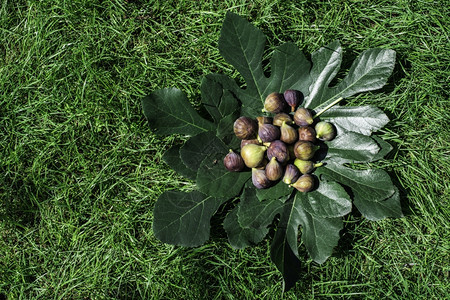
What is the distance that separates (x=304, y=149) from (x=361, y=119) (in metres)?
0.43

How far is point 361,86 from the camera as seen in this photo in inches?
94.5

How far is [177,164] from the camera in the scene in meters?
2.39

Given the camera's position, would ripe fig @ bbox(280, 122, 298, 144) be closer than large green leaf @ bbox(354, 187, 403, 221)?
Yes

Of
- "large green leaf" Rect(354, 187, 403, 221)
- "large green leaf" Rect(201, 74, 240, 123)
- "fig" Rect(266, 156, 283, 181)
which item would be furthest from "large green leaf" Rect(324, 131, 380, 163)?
"large green leaf" Rect(201, 74, 240, 123)

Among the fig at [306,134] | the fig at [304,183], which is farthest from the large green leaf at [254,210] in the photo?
the fig at [306,134]

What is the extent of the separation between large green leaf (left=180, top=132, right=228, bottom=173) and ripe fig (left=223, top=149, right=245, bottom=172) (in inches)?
2.5

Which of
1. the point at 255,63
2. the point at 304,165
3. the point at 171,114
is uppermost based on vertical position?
the point at 255,63

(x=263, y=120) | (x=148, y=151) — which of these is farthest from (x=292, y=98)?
(x=148, y=151)

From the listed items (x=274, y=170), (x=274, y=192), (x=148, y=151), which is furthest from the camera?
(x=148, y=151)

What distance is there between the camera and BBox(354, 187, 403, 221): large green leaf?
2.35 metres

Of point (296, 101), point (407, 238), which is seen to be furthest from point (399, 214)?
point (296, 101)

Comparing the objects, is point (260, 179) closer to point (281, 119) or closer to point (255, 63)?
point (281, 119)

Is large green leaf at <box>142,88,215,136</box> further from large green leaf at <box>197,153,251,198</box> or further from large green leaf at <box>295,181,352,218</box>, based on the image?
large green leaf at <box>295,181,352,218</box>

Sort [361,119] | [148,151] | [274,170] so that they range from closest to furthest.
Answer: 1. [274,170]
2. [361,119]
3. [148,151]
